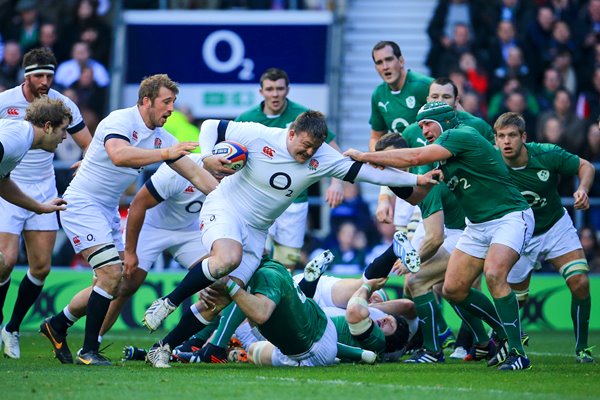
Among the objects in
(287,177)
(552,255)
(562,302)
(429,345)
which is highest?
(287,177)

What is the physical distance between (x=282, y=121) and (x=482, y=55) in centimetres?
744

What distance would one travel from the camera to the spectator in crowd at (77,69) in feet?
64.2

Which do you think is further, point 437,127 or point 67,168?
point 67,168

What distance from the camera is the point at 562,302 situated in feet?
54.1

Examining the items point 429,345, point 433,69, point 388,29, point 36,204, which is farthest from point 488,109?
point 36,204

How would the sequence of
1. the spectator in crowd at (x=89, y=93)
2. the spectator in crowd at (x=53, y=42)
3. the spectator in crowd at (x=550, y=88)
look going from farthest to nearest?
1. the spectator in crowd at (x=53, y=42)
2. the spectator in crowd at (x=89, y=93)
3. the spectator in crowd at (x=550, y=88)

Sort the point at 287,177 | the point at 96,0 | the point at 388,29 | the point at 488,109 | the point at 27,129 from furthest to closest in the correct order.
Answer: the point at 388,29 → the point at 96,0 → the point at 488,109 → the point at 287,177 → the point at 27,129

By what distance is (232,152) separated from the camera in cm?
991

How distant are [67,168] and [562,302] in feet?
25.0

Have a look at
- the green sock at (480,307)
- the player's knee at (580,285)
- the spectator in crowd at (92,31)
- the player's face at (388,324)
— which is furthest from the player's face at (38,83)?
the spectator in crowd at (92,31)

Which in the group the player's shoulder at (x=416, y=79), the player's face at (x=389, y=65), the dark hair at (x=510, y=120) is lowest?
the dark hair at (x=510, y=120)

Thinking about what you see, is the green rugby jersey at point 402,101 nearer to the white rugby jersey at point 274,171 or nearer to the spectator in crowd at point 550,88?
the white rugby jersey at point 274,171

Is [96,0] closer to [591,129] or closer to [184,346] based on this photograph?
[591,129]

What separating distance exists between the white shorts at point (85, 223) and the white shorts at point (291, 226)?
135 inches
